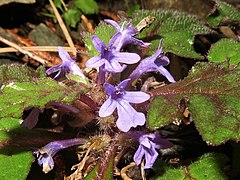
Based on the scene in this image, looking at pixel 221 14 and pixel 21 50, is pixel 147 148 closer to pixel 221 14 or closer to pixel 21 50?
pixel 221 14

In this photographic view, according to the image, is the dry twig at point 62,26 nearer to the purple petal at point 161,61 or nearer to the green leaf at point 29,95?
the purple petal at point 161,61

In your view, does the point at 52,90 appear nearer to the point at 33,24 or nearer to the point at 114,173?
the point at 114,173

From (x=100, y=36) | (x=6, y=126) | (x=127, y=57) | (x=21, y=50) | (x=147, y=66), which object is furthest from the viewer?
(x=21, y=50)

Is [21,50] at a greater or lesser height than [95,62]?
lesser

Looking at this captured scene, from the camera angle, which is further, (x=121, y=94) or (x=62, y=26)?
(x=62, y=26)

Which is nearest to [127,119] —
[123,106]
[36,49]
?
[123,106]

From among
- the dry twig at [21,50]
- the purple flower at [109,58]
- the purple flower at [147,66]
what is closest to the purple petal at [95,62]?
the purple flower at [109,58]
